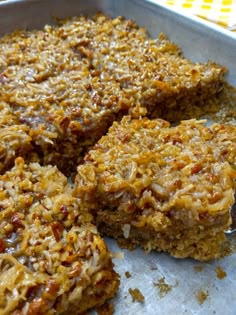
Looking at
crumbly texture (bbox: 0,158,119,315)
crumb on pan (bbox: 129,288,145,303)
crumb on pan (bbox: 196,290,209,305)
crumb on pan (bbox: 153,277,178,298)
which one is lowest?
crumb on pan (bbox: 129,288,145,303)

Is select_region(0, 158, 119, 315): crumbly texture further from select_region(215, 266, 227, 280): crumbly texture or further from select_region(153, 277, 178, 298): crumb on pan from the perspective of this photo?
select_region(215, 266, 227, 280): crumbly texture

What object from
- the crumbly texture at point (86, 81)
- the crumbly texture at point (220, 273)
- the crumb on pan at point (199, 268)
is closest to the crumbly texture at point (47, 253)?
the crumbly texture at point (86, 81)

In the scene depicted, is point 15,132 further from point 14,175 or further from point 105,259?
point 105,259

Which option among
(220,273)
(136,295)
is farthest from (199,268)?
(136,295)

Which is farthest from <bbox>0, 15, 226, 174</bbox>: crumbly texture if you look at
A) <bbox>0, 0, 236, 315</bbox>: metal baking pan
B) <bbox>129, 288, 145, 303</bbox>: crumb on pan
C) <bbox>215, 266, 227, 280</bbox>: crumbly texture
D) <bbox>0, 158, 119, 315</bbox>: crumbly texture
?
<bbox>215, 266, 227, 280</bbox>: crumbly texture

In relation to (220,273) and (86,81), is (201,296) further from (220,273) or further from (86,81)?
(86,81)

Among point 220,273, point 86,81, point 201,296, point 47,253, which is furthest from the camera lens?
point 86,81
